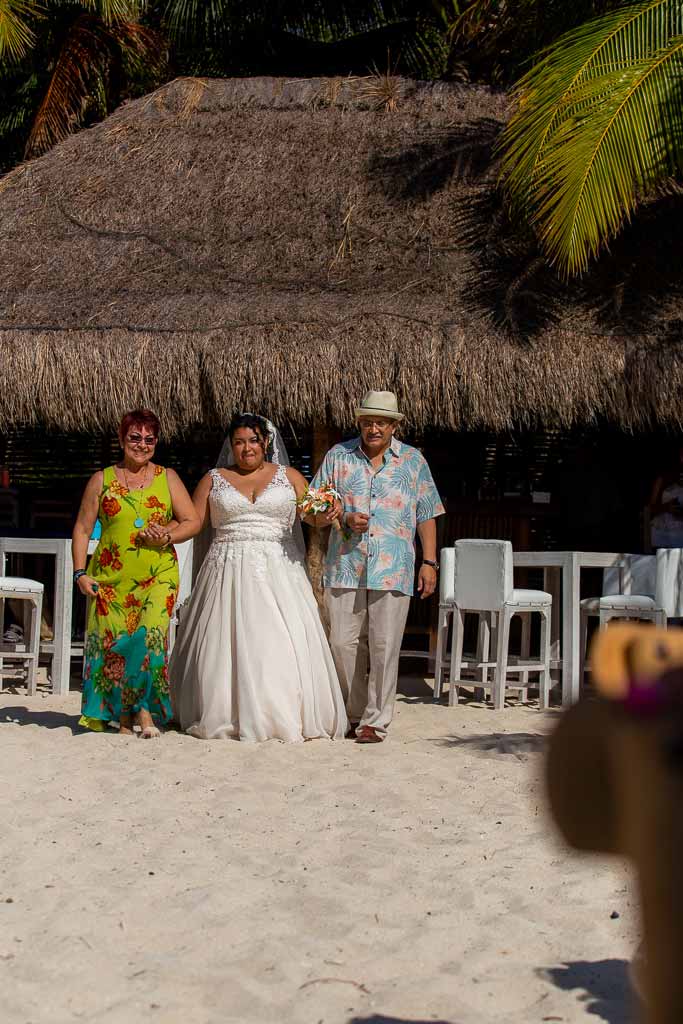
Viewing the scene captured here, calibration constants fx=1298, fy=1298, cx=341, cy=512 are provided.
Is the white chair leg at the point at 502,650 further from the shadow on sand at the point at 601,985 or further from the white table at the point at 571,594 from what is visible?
the shadow on sand at the point at 601,985

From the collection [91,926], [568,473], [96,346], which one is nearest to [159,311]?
[96,346]

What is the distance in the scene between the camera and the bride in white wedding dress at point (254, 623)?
6.29 metres

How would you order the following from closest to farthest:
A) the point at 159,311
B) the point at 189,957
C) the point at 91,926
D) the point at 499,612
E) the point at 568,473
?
1. the point at 189,957
2. the point at 91,926
3. the point at 499,612
4. the point at 159,311
5. the point at 568,473

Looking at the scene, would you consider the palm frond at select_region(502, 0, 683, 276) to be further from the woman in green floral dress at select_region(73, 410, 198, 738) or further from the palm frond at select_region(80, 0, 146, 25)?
the palm frond at select_region(80, 0, 146, 25)

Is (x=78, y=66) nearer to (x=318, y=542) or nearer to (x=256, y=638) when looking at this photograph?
(x=318, y=542)

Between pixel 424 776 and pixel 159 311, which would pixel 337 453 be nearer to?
pixel 424 776

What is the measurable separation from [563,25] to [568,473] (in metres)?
3.79

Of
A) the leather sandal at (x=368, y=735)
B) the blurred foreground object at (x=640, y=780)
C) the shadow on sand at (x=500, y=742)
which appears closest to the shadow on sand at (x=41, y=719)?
the leather sandal at (x=368, y=735)

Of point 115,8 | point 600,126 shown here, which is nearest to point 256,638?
point 600,126

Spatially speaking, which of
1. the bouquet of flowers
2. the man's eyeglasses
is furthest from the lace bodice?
the man's eyeglasses

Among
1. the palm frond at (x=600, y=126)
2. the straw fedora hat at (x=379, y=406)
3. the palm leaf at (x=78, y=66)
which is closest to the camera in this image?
the straw fedora hat at (x=379, y=406)

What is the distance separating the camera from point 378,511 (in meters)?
6.52

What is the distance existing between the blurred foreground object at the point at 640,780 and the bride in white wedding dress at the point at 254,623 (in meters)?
4.87

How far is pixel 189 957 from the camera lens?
10.9 feet
